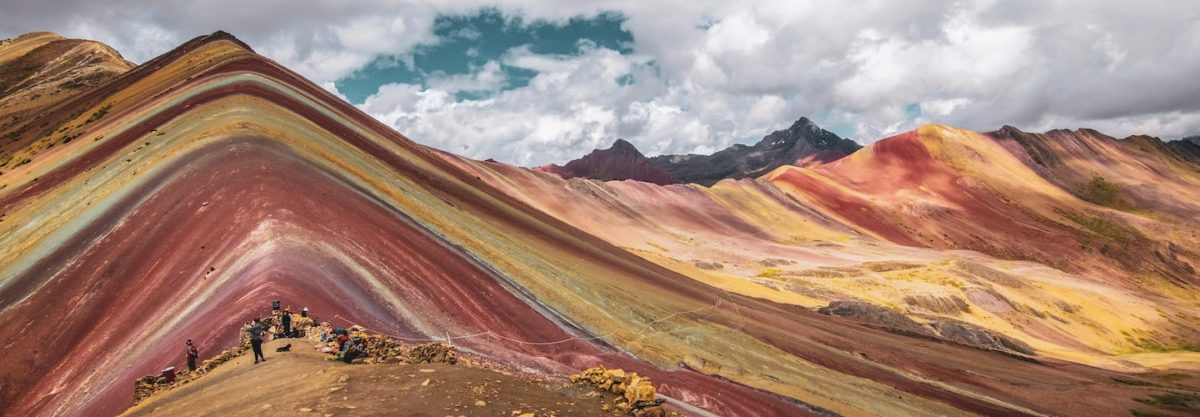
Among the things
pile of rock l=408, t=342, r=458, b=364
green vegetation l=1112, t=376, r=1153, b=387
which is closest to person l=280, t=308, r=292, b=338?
pile of rock l=408, t=342, r=458, b=364

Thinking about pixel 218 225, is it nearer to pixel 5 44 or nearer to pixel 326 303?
pixel 326 303

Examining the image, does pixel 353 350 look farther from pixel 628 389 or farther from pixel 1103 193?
pixel 1103 193

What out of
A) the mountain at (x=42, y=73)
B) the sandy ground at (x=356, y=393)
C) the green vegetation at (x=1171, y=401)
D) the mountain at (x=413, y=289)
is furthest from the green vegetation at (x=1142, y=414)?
the mountain at (x=42, y=73)

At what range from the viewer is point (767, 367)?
36.0 metres

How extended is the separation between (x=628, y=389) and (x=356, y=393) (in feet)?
20.9

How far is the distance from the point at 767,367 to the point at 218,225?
28.5 meters

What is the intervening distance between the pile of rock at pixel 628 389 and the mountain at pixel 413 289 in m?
5.54

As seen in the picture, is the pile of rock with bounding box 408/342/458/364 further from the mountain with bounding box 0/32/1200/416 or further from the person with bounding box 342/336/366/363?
the mountain with bounding box 0/32/1200/416

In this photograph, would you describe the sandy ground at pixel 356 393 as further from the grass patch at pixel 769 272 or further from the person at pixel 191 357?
the grass patch at pixel 769 272

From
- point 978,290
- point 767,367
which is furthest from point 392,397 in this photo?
point 978,290

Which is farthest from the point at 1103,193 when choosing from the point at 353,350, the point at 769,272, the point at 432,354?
the point at 353,350

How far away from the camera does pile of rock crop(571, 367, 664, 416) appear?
15017mm

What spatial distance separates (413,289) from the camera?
26.8 meters

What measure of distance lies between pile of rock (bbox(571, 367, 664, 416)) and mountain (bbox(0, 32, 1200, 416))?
5538mm
